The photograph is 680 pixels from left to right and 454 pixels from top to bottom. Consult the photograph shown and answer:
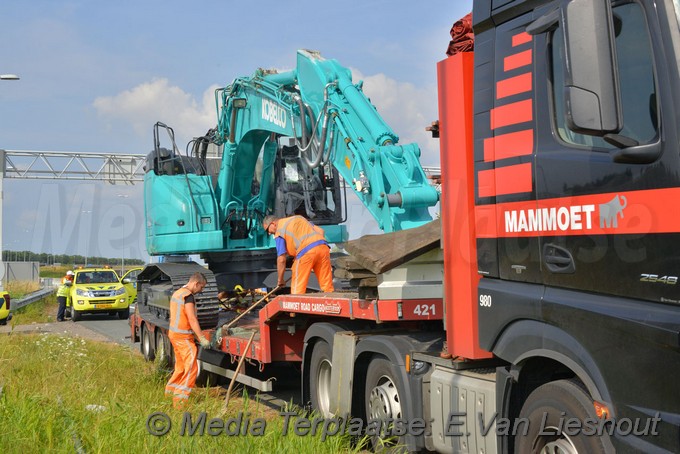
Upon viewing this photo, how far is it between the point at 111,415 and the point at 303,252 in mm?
3749

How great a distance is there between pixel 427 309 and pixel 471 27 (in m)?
2.21

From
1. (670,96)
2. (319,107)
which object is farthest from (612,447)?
(319,107)

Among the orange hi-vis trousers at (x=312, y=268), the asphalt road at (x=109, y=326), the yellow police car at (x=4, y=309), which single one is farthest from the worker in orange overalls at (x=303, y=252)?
the yellow police car at (x=4, y=309)

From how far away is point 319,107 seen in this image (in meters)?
9.23

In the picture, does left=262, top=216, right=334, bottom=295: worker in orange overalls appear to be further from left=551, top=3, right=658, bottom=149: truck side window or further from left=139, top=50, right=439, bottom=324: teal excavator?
left=551, top=3, right=658, bottom=149: truck side window

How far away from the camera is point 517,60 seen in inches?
191

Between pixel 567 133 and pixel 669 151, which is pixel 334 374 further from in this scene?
pixel 669 151

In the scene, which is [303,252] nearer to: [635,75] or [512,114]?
[512,114]

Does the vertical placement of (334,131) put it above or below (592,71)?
above

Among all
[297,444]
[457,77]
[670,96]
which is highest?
[457,77]

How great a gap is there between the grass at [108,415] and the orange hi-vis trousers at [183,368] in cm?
15

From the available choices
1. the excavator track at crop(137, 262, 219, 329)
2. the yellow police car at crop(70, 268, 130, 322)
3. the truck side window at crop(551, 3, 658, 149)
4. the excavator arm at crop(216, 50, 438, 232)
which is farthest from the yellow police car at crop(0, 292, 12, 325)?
the truck side window at crop(551, 3, 658, 149)

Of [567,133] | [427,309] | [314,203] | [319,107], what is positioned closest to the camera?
[567,133]

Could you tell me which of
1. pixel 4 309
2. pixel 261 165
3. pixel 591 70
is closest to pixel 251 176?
pixel 261 165
